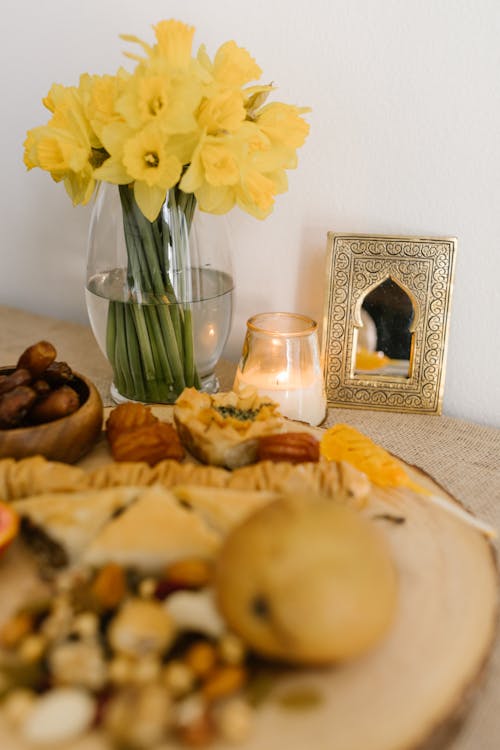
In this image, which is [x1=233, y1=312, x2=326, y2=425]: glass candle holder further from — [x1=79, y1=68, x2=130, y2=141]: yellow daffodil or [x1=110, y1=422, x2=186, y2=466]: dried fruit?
[x1=79, y1=68, x2=130, y2=141]: yellow daffodil

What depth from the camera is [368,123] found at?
88 cm

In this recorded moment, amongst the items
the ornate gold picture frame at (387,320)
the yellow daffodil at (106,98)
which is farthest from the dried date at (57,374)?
the ornate gold picture frame at (387,320)

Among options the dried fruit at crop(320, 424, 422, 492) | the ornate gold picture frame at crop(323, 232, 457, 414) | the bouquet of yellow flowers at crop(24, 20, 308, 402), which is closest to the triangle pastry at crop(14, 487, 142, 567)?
the dried fruit at crop(320, 424, 422, 492)

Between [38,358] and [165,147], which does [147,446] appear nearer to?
[38,358]

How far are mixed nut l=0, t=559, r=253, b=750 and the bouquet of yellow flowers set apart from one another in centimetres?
41

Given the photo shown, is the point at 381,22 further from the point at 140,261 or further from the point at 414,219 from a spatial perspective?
the point at 140,261

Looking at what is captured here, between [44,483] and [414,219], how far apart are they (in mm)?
564

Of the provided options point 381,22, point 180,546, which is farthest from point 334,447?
point 381,22

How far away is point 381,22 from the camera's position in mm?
833

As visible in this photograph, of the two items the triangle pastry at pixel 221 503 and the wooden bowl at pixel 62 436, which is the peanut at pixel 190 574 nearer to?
the triangle pastry at pixel 221 503

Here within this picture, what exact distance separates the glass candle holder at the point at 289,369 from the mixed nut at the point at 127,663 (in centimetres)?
36

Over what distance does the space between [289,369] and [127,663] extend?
1.52 feet

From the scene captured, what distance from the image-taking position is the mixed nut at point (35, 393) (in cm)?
66

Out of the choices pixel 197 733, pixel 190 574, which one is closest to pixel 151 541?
pixel 190 574
